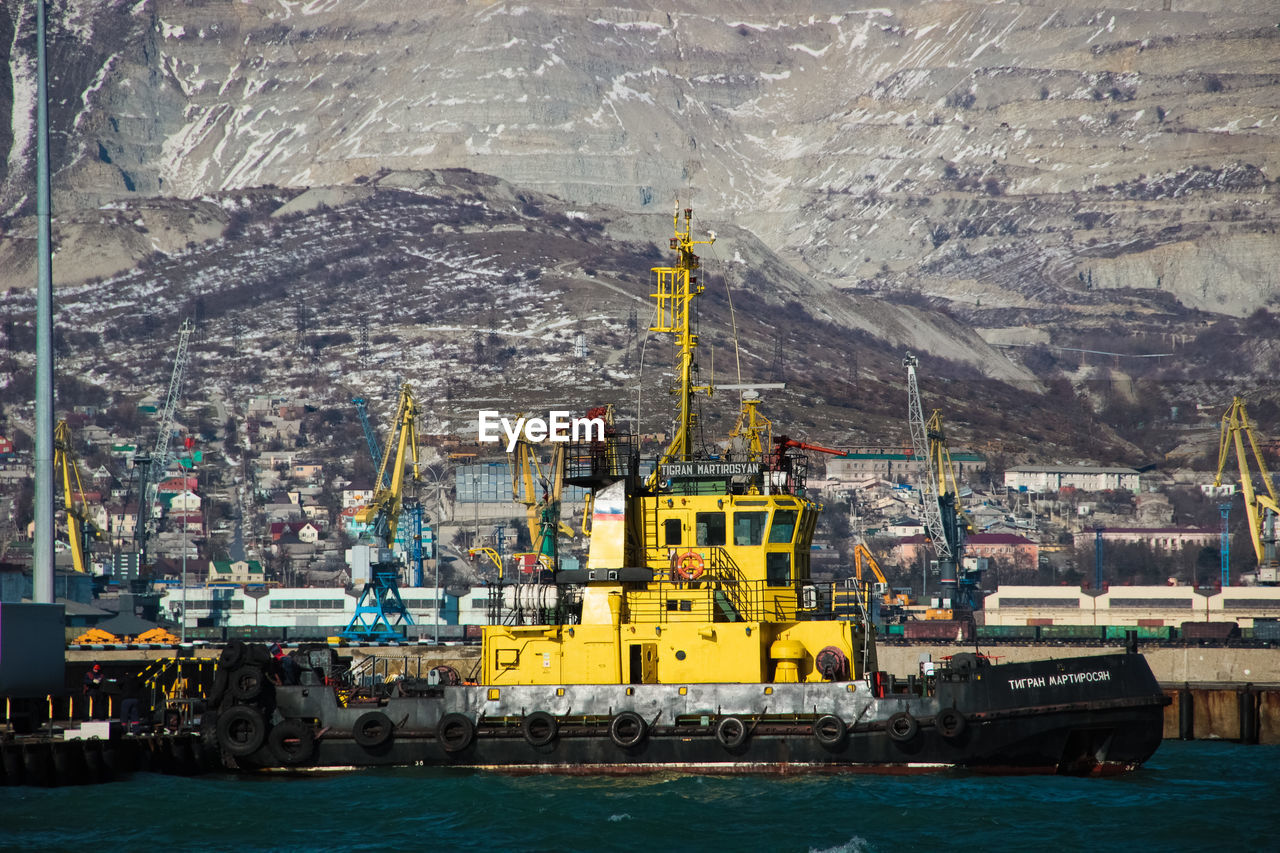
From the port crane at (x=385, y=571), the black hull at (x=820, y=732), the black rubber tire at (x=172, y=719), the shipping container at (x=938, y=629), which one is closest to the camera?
the black hull at (x=820, y=732)

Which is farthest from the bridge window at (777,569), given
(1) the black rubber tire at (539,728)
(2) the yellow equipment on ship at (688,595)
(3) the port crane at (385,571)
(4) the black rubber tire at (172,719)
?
(3) the port crane at (385,571)

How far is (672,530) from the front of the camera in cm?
4025

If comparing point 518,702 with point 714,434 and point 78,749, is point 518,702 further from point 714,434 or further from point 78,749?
point 714,434

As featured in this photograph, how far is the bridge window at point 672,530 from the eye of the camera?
40219mm

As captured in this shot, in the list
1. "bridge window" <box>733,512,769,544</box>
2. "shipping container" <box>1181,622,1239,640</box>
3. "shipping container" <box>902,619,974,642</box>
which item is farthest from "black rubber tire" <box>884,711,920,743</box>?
"shipping container" <box>1181,622,1239,640</box>

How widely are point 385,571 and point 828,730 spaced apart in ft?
244

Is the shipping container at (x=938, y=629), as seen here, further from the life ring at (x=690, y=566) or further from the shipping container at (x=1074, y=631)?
the life ring at (x=690, y=566)

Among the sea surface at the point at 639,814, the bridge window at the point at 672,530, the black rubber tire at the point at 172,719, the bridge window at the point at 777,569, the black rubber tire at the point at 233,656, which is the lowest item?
the sea surface at the point at 639,814

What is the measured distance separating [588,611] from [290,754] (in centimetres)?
795

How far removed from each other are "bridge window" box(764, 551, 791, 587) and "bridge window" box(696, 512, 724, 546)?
1239 mm

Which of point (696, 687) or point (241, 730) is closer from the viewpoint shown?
point (696, 687)

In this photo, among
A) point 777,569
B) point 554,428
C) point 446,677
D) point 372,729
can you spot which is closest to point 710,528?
point 777,569

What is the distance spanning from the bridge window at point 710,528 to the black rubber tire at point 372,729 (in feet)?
28.4

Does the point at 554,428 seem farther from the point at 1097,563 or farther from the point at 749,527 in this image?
the point at 1097,563
